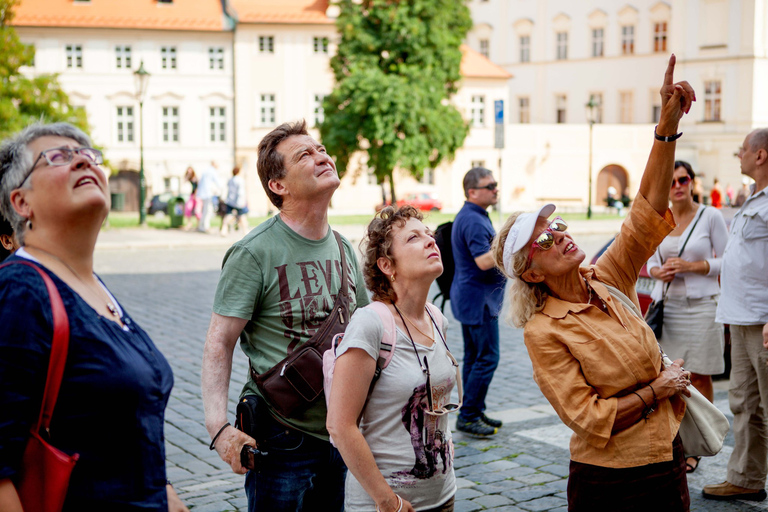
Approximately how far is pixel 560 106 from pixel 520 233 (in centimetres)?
6179

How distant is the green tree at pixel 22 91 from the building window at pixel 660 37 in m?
43.1

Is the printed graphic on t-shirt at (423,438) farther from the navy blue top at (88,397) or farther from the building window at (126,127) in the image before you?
the building window at (126,127)

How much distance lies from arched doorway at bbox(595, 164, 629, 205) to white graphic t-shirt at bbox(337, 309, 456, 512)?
180 feet

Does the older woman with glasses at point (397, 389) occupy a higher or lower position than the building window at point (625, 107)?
lower

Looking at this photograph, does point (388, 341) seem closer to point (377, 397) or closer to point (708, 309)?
point (377, 397)

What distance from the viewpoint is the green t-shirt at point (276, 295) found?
3.07 meters

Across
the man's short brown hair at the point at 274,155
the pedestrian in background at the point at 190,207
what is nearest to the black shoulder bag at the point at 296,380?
the man's short brown hair at the point at 274,155

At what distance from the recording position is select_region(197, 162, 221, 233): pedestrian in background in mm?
24500

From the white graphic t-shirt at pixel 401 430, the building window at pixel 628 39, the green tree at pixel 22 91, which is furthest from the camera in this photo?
the building window at pixel 628 39

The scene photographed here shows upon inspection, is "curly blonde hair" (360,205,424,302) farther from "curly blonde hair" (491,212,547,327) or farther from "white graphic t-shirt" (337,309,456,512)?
"curly blonde hair" (491,212,547,327)

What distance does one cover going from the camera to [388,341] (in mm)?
2885

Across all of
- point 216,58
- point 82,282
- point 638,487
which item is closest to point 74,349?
point 82,282

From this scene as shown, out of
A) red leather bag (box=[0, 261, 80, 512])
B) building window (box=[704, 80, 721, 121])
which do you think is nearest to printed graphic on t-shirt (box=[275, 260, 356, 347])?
red leather bag (box=[0, 261, 80, 512])

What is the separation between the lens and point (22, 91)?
27.1m
